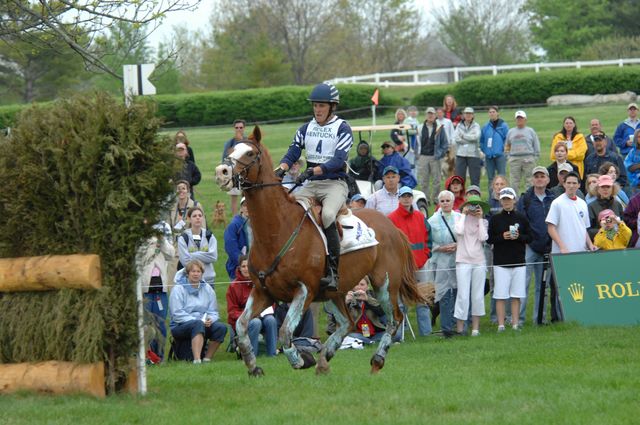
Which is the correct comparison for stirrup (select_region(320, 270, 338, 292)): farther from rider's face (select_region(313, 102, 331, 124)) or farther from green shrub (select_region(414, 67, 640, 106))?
green shrub (select_region(414, 67, 640, 106))

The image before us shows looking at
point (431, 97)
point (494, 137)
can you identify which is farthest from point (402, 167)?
point (431, 97)

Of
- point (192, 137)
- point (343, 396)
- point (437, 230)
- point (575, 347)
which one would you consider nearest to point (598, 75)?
point (192, 137)

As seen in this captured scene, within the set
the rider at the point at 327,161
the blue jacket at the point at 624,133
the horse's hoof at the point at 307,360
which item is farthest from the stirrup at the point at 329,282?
the blue jacket at the point at 624,133

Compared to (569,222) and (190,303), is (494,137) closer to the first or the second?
(569,222)

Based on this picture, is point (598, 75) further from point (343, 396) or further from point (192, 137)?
point (343, 396)

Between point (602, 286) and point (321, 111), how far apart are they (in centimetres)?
639

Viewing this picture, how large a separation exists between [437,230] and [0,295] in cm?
859

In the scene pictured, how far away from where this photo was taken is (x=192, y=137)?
4497cm

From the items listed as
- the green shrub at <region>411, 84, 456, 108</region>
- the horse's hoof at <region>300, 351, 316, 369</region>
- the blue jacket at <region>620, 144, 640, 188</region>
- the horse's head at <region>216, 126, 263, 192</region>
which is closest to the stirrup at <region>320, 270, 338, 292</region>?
the horse's hoof at <region>300, 351, 316, 369</region>

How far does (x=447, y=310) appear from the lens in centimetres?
1752

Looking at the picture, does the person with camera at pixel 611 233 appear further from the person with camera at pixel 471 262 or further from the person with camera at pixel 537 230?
the person with camera at pixel 471 262

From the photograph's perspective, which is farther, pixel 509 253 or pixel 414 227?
pixel 414 227

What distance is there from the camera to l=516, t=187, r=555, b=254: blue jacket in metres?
17.8

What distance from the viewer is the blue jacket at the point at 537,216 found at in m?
17.8
